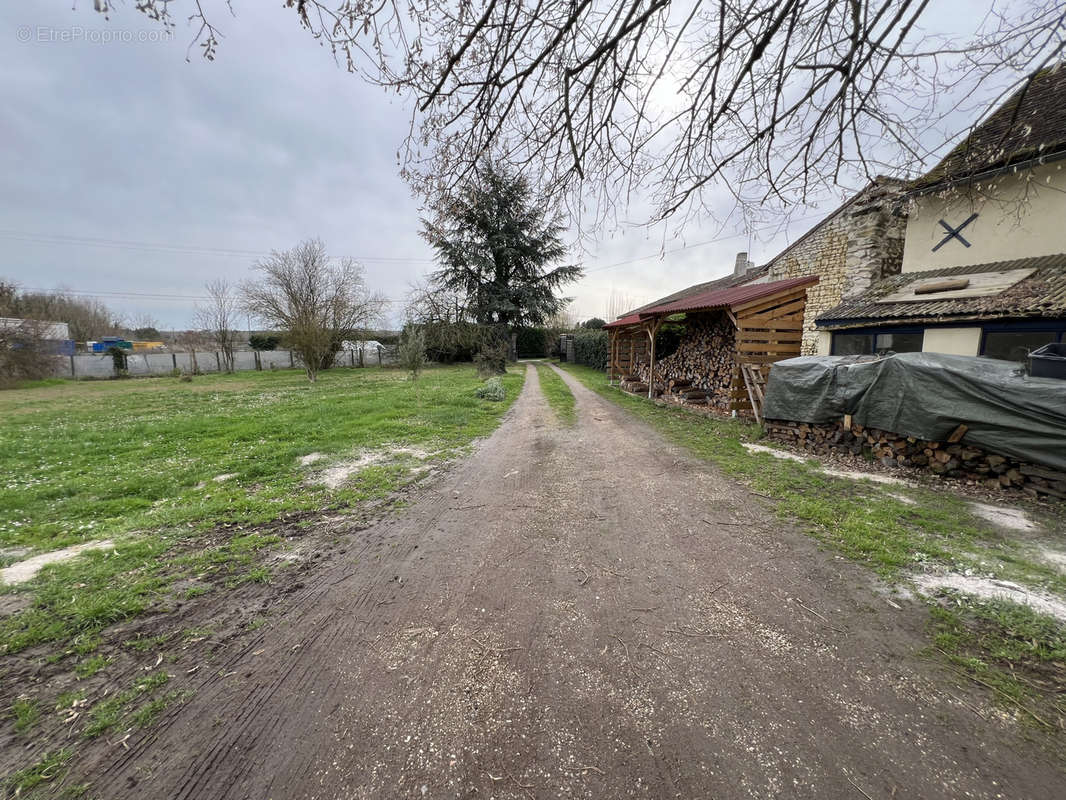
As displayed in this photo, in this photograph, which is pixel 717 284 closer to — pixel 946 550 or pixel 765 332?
pixel 765 332

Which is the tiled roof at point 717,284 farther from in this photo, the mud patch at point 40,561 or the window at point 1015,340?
the mud patch at point 40,561

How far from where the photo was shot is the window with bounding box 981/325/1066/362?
6719 mm

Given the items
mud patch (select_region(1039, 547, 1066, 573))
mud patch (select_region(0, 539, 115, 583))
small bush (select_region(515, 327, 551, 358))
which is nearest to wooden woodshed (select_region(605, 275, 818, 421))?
mud patch (select_region(1039, 547, 1066, 573))

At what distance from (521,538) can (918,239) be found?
12802 millimetres

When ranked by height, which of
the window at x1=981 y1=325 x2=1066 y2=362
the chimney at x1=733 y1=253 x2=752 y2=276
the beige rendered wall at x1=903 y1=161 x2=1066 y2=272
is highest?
the chimney at x1=733 y1=253 x2=752 y2=276

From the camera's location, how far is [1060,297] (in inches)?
252

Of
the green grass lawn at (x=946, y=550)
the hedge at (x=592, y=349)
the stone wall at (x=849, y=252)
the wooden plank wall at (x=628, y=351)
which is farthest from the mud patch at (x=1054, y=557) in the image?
the hedge at (x=592, y=349)

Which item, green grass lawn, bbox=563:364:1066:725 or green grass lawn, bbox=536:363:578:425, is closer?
green grass lawn, bbox=563:364:1066:725

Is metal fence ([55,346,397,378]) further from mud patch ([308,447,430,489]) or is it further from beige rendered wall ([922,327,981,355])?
beige rendered wall ([922,327,981,355])

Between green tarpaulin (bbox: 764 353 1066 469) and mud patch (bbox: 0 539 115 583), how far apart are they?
29.1ft

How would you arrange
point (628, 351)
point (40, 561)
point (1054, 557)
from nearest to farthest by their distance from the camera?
point (40, 561) < point (1054, 557) < point (628, 351)

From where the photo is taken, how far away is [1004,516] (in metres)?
Result: 3.97

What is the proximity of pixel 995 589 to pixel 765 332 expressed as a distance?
25.4ft

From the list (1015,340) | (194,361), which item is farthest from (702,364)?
(194,361)
